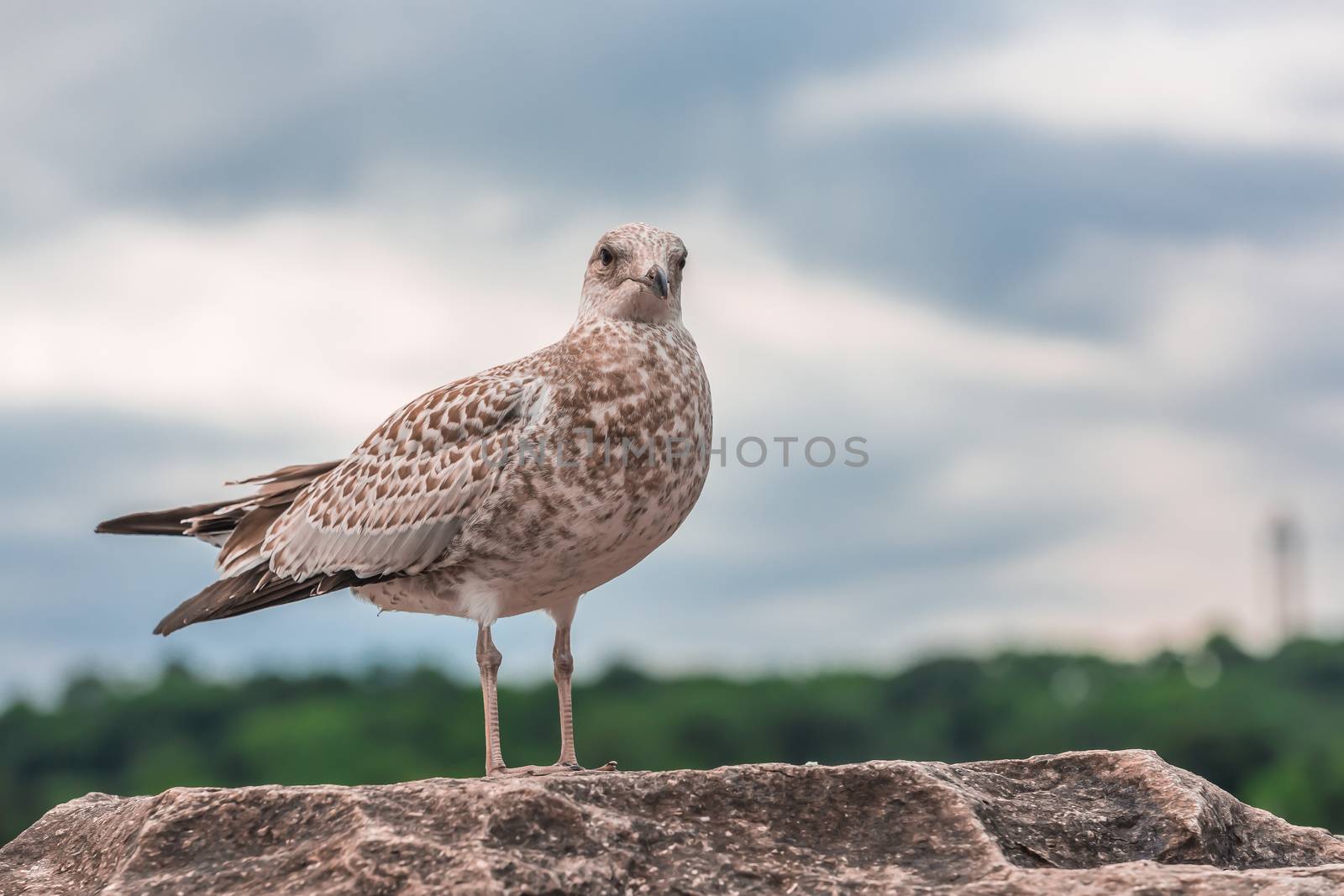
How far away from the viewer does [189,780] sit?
3612 inches

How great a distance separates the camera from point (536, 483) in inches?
440

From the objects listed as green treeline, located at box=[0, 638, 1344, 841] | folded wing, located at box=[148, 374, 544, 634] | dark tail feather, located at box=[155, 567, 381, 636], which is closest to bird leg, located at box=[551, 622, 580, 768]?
folded wing, located at box=[148, 374, 544, 634]

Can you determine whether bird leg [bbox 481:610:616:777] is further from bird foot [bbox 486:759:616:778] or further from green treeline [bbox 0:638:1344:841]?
green treeline [bbox 0:638:1344:841]

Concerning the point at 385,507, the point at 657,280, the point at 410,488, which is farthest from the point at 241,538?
the point at 657,280

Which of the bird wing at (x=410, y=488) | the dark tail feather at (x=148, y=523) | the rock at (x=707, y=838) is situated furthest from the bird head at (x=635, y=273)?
the dark tail feather at (x=148, y=523)

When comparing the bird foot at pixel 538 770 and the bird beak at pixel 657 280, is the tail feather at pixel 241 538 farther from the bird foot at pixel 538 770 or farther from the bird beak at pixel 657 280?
the bird beak at pixel 657 280

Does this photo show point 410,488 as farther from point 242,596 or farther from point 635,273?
point 635,273

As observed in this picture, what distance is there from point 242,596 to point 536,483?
3.44 m

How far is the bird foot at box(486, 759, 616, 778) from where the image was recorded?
1019 cm

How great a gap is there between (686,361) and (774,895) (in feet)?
16.1

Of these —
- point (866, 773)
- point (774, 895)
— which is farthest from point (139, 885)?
point (866, 773)

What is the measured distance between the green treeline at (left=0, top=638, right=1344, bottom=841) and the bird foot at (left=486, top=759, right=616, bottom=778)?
7831 cm

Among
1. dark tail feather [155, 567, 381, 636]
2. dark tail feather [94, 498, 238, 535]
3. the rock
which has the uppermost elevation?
dark tail feather [94, 498, 238, 535]

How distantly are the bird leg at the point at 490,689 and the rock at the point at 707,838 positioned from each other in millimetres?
2302
